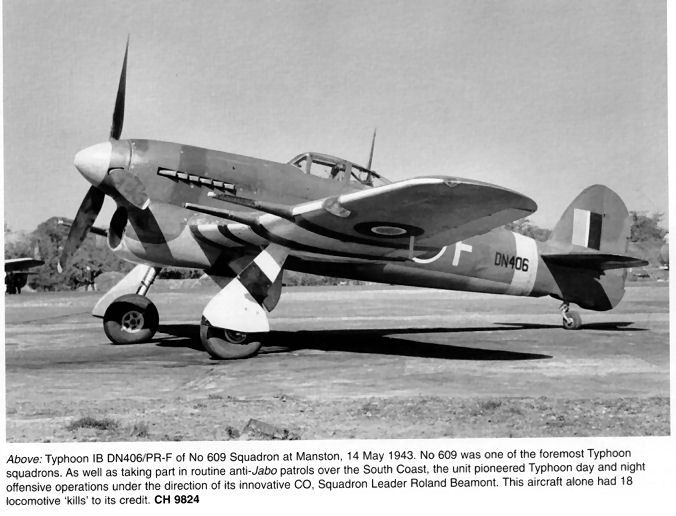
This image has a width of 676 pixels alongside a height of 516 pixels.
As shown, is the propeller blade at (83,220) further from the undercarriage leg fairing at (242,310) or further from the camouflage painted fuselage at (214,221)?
the undercarriage leg fairing at (242,310)

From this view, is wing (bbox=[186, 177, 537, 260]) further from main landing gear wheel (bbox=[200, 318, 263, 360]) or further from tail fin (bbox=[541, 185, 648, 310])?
tail fin (bbox=[541, 185, 648, 310])

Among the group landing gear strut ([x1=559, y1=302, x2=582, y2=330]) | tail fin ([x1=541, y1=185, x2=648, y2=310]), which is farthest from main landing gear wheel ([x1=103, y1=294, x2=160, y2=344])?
landing gear strut ([x1=559, y1=302, x2=582, y2=330])

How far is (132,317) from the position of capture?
9.10 meters

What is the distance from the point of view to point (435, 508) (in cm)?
520

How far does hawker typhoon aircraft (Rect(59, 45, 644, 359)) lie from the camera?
22.4 feet

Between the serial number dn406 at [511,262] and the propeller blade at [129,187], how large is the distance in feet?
17.6

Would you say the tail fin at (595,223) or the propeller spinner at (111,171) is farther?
the tail fin at (595,223)

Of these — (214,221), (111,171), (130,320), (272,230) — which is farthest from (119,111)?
(130,320)

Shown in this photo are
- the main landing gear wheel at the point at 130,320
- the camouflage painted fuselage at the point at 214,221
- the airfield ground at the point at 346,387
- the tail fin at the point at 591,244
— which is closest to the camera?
the airfield ground at the point at 346,387

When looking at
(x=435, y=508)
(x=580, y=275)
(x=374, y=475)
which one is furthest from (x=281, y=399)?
(x=580, y=275)

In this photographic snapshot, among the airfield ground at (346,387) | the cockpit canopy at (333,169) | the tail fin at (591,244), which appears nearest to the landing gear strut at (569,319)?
the tail fin at (591,244)

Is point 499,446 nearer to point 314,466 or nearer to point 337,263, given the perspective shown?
point 314,466

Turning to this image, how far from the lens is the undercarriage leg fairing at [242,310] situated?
708 cm

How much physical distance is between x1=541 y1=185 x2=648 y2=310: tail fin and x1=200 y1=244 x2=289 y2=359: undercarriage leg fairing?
5.28 m
